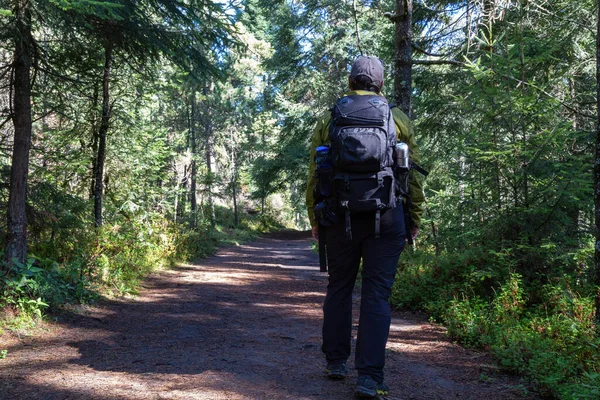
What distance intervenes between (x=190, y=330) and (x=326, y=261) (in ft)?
8.11

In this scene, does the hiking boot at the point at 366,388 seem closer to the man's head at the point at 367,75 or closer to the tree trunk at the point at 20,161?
the man's head at the point at 367,75

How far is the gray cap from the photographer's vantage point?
3.54m

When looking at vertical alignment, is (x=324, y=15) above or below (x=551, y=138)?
above

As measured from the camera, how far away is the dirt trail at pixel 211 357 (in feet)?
10.8

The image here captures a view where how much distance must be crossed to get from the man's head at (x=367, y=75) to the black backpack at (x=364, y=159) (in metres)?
0.22

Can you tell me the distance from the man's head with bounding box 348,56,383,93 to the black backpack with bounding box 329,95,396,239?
221 millimetres

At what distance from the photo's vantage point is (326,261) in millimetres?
3744

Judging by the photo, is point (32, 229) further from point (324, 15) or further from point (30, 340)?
point (324, 15)

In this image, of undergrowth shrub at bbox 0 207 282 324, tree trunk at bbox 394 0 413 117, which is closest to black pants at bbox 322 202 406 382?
undergrowth shrub at bbox 0 207 282 324

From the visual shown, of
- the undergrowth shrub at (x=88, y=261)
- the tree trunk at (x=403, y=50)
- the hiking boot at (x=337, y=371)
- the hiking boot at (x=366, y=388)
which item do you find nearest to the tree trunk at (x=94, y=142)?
the undergrowth shrub at (x=88, y=261)

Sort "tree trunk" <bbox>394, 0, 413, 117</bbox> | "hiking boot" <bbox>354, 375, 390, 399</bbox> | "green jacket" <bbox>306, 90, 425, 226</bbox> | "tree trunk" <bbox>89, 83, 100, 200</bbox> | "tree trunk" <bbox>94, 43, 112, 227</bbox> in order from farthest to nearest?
"tree trunk" <bbox>94, 43, 112, 227</bbox> < "tree trunk" <bbox>89, 83, 100, 200</bbox> < "tree trunk" <bbox>394, 0, 413, 117</bbox> < "green jacket" <bbox>306, 90, 425, 226</bbox> < "hiking boot" <bbox>354, 375, 390, 399</bbox>

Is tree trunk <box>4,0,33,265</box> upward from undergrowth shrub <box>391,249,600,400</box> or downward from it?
upward

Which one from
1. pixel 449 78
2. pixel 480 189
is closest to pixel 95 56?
pixel 480 189

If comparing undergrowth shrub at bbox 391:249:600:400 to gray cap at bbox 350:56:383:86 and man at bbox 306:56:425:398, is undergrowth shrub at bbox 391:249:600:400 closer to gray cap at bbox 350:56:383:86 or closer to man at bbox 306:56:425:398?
man at bbox 306:56:425:398
